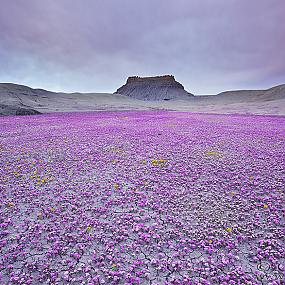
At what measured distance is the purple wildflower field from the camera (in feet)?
14.4

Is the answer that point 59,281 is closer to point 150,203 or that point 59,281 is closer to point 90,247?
point 90,247

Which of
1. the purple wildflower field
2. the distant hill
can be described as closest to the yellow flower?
the purple wildflower field

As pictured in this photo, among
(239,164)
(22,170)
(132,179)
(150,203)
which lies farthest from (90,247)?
(239,164)

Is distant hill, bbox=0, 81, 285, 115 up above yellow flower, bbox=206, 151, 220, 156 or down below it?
above

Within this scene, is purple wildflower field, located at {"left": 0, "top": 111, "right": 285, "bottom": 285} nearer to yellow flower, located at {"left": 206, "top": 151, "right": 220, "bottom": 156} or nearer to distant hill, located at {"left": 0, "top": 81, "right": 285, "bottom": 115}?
yellow flower, located at {"left": 206, "top": 151, "right": 220, "bottom": 156}

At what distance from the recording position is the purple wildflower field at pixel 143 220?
14.4ft

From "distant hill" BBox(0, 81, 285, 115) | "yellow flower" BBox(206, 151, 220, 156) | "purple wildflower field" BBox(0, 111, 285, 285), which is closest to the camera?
"purple wildflower field" BBox(0, 111, 285, 285)

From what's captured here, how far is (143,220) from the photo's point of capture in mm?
6184

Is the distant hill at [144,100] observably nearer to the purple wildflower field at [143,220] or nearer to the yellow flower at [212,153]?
the purple wildflower field at [143,220]

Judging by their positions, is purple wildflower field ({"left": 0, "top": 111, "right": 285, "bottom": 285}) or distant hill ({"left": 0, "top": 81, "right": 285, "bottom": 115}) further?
distant hill ({"left": 0, "top": 81, "right": 285, "bottom": 115})

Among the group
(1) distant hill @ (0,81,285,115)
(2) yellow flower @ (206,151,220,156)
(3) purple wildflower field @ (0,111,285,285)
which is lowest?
(3) purple wildflower field @ (0,111,285,285)

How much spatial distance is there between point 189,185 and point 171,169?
1946 mm

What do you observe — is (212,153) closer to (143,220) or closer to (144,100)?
(143,220)

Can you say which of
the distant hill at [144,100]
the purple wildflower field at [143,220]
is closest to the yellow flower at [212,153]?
the purple wildflower field at [143,220]
